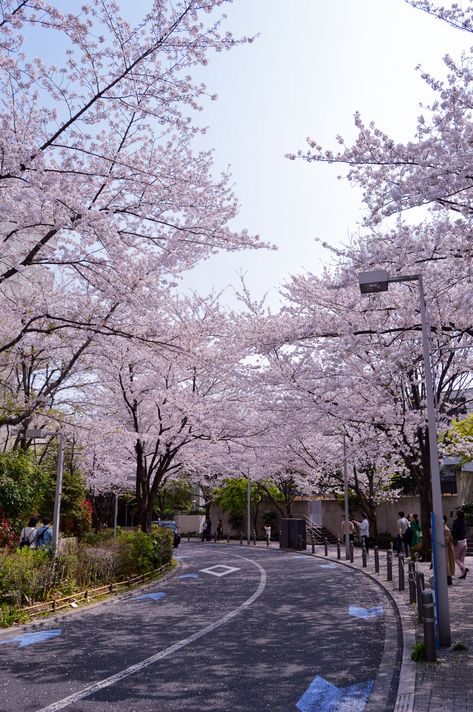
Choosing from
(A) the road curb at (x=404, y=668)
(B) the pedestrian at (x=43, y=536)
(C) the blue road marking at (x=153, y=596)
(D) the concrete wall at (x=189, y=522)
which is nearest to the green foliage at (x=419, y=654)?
(A) the road curb at (x=404, y=668)

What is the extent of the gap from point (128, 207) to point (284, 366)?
978cm

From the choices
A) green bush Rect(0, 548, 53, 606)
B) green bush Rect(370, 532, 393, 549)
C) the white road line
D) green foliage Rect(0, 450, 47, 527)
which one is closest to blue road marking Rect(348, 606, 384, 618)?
the white road line

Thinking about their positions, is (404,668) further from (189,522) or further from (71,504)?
(189,522)

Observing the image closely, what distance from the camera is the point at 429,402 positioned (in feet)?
29.1

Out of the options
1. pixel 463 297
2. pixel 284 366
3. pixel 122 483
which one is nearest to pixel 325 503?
pixel 122 483

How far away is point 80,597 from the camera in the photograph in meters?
12.5

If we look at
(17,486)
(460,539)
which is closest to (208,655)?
(460,539)

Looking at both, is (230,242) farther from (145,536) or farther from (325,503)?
(325,503)

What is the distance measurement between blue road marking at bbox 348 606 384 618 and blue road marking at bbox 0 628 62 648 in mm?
5291

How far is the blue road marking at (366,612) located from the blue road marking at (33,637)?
5291 millimetres

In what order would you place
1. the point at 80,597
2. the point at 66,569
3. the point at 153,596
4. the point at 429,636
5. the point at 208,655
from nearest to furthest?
the point at 429,636 → the point at 208,655 → the point at 80,597 → the point at 66,569 → the point at 153,596

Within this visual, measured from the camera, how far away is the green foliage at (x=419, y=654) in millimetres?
7156

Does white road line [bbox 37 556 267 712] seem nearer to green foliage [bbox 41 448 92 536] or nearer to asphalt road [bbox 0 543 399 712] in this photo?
asphalt road [bbox 0 543 399 712]

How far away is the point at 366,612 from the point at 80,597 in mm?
5783
